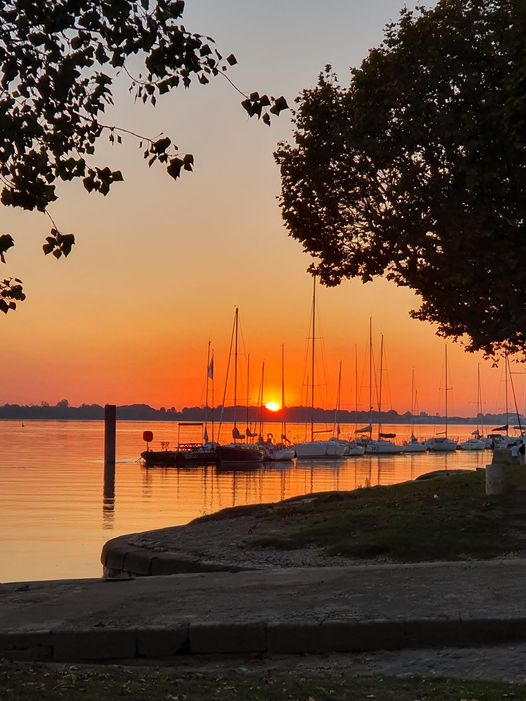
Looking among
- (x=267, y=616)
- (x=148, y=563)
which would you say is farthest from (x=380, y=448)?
(x=267, y=616)

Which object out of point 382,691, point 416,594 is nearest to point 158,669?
point 382,691

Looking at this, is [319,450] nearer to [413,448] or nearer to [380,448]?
[380,448]

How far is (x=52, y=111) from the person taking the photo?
334 inches

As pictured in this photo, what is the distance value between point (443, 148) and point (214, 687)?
Answer: 53.9 feet

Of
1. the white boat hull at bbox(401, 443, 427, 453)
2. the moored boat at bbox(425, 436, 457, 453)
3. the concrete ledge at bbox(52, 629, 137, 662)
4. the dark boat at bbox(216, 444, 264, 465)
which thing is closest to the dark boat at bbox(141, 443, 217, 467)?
the dark boat at bbox(216, 444, 264, 465)

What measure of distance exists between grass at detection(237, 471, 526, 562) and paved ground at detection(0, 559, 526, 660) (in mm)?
3831

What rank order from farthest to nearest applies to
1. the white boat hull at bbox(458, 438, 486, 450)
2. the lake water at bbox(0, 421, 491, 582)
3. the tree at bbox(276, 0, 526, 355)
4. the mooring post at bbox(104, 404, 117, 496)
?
the white boat hull at bbox(458, 438, 486, 450)
the mooring post at bbox(104, 404, 117, 496)
the lake water at bbox(0, 421, 491, 582)
the tree at bbox(276, 0, 526, 355)

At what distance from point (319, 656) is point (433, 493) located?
509 inches

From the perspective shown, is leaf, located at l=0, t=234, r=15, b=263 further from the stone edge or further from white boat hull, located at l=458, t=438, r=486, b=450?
white boat hull, located at l=458, t=438, r=486, b=450

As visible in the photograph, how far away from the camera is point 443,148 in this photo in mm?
21875

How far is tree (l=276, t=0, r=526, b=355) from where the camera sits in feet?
68.5

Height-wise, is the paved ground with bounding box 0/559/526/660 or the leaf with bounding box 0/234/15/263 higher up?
the leaf with bounding box 0/234/15/263

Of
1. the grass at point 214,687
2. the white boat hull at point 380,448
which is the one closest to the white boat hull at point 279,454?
the white boat hull at point 380,448

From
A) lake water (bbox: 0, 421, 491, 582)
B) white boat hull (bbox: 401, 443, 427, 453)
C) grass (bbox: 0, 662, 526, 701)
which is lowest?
lake water (bbox: 0, 421, 491, 582)
